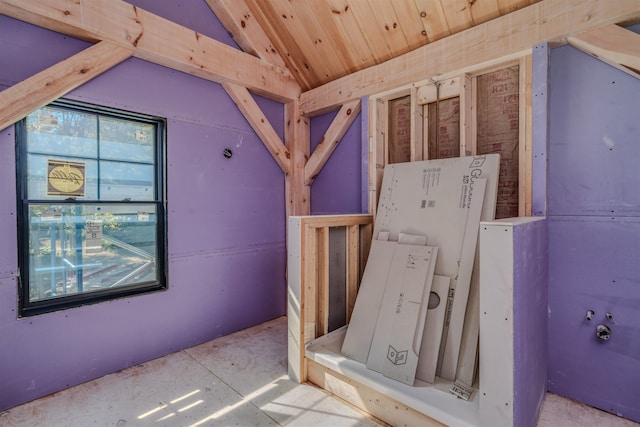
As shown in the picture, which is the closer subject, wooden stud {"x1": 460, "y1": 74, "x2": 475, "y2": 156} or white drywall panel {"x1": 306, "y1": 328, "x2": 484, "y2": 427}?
white drywall panel {"x1": 306, "y1": 328, "x2": 484, "y2": 427}

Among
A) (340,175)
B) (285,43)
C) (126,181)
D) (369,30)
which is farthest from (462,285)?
(285,43)

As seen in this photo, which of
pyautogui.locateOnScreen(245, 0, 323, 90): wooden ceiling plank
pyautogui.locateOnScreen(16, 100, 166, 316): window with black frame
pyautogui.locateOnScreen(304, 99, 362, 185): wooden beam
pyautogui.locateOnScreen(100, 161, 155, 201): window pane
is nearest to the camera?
pyautogui.locateOnScreen(16, 100, 166, 316): window with black frame

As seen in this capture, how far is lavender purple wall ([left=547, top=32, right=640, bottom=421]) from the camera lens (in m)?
2.03

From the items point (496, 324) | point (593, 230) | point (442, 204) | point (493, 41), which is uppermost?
point (493, 41)

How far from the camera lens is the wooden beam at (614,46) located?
1.92 meters

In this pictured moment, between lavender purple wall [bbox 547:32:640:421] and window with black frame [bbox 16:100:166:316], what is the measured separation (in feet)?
10.2

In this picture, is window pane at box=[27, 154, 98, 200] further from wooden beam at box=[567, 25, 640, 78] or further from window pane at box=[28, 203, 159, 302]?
wooden beam at box=[567, 25, 640, 78]

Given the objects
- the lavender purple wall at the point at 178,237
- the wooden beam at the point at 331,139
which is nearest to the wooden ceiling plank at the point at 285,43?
the lavender purple wall at the point at 178,237

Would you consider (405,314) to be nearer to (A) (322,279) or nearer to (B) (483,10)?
(A) (322,279)

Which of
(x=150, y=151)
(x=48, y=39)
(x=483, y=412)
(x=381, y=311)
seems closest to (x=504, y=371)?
(x=483, y=412)

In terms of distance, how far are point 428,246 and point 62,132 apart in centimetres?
280

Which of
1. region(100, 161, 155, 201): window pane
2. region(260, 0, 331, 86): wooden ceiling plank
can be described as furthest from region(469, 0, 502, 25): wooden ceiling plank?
region(100, 161, 155, 201): window pane

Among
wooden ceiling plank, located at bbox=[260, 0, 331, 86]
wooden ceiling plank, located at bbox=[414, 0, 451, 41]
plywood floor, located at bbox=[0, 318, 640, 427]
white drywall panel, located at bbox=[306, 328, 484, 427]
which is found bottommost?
plywood floor, located at bbox=[0, 318, 640, 427]

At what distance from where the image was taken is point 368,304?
249cm
